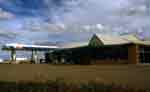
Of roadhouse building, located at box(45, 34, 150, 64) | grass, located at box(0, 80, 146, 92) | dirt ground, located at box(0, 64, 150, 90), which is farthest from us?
roadhouse building, located at box(45, 34, 150, 64)

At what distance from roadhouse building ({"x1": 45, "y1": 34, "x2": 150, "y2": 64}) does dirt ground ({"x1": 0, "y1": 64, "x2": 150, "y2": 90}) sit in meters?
8.53

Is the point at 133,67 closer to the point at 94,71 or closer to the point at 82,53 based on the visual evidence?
the point at 94,71

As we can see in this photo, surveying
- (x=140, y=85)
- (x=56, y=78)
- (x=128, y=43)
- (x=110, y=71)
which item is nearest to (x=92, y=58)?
(x=128, y=43)

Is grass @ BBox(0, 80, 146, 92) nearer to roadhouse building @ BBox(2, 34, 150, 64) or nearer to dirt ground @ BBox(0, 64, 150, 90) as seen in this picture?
dirt ground @ BBox(0, 64, 150, 90)

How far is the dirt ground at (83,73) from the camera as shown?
16.5 meters

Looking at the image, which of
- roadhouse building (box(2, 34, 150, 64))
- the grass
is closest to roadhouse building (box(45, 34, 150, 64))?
roadhouse building (box(2, 34, 150, 64))

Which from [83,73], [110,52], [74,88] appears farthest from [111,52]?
[74,88]

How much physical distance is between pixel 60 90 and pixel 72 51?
19981mm

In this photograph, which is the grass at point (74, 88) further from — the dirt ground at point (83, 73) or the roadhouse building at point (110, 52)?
the roadhouse building at point (110, 52)

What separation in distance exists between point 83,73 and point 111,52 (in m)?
11.1

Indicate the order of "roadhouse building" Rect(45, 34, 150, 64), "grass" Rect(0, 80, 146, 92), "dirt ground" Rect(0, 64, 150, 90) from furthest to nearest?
"roadhouse building" Rect(45, 34, 150, 64), "dirt ground" Rect(0, 64, 150, 90), "grass" Rect(0, 80, 146, 92)

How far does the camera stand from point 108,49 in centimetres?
3059

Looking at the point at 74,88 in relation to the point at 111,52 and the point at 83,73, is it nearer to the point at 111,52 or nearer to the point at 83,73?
the point at 83,73

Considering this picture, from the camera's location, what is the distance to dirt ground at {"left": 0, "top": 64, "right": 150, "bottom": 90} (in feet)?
54.2
